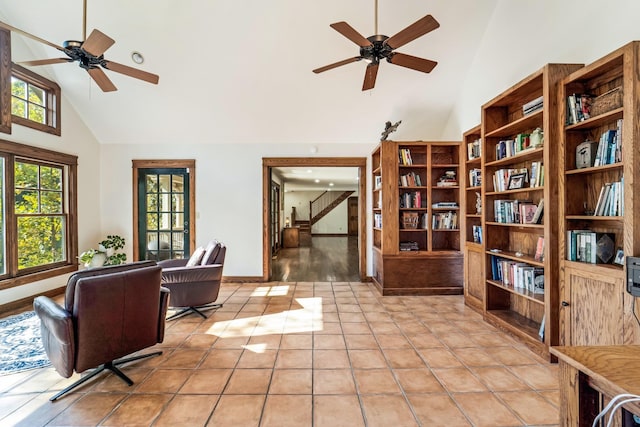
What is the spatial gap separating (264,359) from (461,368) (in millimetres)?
1673

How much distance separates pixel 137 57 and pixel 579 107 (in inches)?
198

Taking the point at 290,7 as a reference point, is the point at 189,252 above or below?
below

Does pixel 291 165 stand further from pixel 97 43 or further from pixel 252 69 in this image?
pixel 97 43

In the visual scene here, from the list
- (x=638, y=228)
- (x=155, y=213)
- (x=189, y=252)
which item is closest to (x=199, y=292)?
(x=189, y=252)

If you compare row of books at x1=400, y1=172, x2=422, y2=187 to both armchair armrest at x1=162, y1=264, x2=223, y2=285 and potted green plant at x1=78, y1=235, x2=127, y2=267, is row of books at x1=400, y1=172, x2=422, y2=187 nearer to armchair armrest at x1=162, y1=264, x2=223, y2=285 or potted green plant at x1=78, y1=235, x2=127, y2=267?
armchair armrest at x1=162, y1=264, x2=223, y2=285

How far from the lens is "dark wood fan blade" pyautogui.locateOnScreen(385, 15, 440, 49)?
7.55 ft

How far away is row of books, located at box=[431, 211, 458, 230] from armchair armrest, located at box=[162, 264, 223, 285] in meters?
3.23

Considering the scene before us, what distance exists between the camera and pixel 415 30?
2391mm

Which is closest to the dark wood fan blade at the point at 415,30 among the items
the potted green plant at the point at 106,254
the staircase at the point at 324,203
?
the potted green plant at the point at 106,254

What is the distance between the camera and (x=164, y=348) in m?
2.77

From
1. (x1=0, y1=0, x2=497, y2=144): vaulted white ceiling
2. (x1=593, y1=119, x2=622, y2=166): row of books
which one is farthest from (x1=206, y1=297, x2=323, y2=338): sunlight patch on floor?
(x1=0, y1=0, x2=497, y2=144): vaulted white ceiling

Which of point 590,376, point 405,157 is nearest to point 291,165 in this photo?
point 405,157

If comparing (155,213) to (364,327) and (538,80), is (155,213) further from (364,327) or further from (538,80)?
(538,80)

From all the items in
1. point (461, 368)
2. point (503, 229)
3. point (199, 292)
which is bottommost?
point (461, 368)
